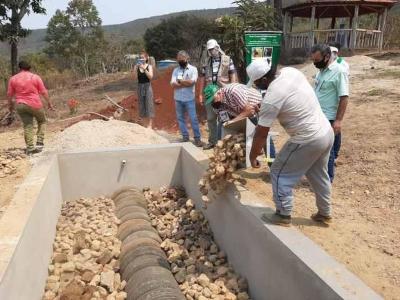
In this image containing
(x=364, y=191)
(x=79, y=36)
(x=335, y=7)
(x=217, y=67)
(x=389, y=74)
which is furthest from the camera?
(x=79, y=36)

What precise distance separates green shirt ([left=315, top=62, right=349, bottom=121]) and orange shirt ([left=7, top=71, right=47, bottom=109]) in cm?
452

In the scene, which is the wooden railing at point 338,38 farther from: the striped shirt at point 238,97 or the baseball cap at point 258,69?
the baseball cap at point 258,69

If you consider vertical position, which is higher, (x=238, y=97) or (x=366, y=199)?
(x=238, y=97)

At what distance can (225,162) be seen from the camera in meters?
4.30

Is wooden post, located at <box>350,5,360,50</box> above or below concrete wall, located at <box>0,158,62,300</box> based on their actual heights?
above

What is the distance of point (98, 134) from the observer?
24.8 ft

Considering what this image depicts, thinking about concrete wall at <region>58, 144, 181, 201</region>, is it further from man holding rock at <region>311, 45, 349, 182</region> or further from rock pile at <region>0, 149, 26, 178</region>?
man holding rock at <region>311, 45, 349, 182</region>

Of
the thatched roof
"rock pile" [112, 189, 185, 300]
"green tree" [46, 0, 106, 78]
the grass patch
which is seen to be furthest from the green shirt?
"green tree" [46, 0, 106, 78]

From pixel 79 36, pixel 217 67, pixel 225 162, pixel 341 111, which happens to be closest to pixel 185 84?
pixel 217 67

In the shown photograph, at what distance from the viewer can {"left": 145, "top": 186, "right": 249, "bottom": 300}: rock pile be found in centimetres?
400

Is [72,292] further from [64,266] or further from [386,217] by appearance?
[386,217]

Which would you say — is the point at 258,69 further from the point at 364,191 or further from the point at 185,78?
the point at 185,78

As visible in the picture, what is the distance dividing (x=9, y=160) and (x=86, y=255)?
2.66 meters

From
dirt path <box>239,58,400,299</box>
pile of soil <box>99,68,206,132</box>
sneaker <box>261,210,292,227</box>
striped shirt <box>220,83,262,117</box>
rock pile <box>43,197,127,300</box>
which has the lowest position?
rock pile <box>43,197,127,300</box>
